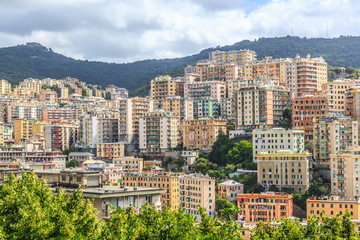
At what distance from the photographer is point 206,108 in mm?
120125

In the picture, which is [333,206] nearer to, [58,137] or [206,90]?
[206,90]

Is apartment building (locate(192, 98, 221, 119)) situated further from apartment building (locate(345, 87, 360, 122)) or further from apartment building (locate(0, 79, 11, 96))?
apartment building (locate(0, 79, 11, 96))

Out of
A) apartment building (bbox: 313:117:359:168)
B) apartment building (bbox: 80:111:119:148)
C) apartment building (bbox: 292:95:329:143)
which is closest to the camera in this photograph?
apartment building (bbox: 313:117:359:168)

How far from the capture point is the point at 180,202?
298 ft

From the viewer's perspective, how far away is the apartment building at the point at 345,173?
8056cm

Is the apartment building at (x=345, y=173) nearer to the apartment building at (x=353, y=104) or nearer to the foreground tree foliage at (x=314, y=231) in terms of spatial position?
the apartment building at (x=353, y=104)

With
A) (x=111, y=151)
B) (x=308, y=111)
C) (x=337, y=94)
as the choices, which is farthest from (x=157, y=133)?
(x=337, y=94)

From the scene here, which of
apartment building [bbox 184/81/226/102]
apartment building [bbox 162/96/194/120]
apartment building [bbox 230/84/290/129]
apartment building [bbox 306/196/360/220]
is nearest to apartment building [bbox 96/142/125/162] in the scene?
apartment building [bbox 162/96/194/120]

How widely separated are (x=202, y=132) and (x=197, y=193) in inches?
954

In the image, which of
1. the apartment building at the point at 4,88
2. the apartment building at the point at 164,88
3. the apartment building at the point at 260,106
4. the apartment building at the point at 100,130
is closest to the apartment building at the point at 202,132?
the apartment building at the point at 260,106

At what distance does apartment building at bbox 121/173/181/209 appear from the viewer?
292 ft

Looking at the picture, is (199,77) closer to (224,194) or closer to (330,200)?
(224,194)

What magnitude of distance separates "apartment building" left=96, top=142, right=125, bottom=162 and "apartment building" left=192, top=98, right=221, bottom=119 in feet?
55.9

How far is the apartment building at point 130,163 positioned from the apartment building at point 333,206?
38392 mm
